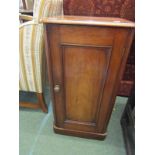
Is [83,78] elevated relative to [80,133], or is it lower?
elevated

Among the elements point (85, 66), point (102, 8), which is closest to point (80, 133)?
point (85, 66)

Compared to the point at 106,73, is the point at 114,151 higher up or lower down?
lower down

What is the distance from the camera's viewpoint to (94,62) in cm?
92

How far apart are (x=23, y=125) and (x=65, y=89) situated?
65cm

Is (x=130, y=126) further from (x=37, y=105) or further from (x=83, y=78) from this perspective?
(x=37, y=105)

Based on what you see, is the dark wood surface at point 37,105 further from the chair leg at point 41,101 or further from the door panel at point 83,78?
the door panel at point 83,78

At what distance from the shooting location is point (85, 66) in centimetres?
94

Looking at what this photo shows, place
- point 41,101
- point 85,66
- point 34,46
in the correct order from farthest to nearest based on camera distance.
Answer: point 41,101, point 34,46, point 85,66

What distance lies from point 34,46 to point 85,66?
0.51 m

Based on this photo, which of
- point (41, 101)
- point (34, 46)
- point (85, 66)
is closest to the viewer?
point (85, 66)

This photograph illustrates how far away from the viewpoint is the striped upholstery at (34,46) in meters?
1.09
